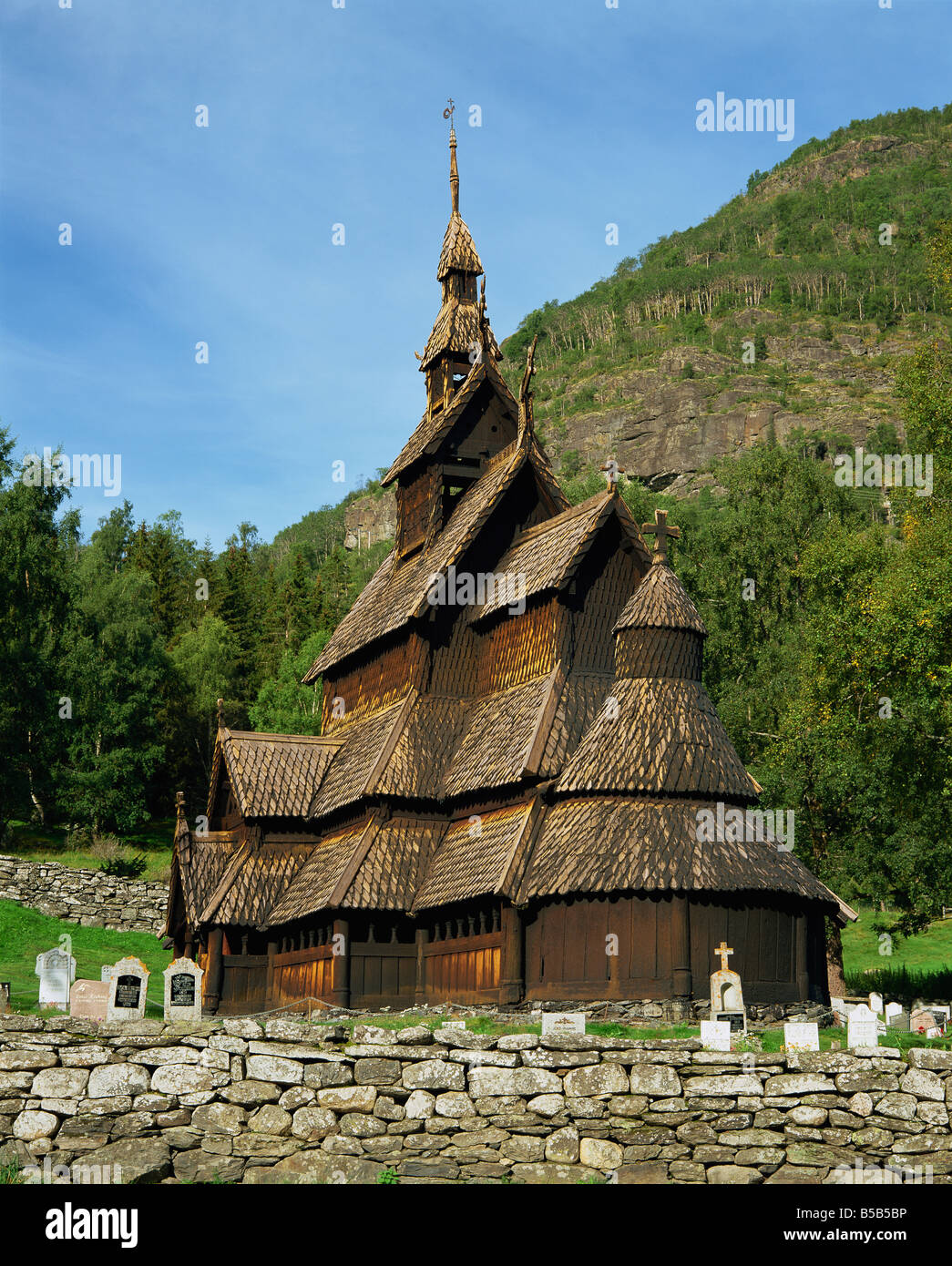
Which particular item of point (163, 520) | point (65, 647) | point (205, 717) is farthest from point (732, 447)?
point (65, 647)

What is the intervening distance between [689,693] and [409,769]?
6.87 m

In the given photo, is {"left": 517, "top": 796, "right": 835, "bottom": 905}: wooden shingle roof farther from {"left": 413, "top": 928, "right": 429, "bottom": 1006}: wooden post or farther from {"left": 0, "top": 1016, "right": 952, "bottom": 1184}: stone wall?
{"left": 0, "top": 1016, "right": 952, "bottom": 1184}: stone wall

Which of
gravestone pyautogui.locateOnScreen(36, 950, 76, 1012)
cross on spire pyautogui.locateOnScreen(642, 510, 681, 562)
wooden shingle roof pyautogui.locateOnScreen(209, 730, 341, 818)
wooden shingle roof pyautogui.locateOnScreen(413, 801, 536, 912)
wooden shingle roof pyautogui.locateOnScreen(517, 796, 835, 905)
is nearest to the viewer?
gravestone pyautogui.locateOnScreen(36, 950, 76, 1012)

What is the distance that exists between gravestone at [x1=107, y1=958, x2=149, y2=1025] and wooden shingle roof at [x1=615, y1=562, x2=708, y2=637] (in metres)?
12.7

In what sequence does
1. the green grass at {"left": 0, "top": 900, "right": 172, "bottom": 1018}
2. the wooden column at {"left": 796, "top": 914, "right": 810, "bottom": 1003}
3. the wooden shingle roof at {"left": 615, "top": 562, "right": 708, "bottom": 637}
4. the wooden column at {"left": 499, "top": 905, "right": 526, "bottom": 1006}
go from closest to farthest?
A: the wooden column at {"left": 796, "top": 914, "right": 810, "bottom": 1003}
the wooden column at {"left": 499, "top": 905, "right": 526, "bottom": 1006}
the wooden shingle roof at {"left": 615, "top": 562, "right": 708, "bottom": 637}
the green grass at {"left": 0, "top": 900, "right": 172, "bottom": 1018}

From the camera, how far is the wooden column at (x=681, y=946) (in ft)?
75.3

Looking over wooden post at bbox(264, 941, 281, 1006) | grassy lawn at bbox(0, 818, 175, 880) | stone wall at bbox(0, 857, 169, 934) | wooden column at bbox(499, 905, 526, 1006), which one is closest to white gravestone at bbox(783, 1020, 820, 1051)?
wooden column at bbox(499, 905, 526, 1006)

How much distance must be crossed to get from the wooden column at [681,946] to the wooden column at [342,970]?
25.4 ft

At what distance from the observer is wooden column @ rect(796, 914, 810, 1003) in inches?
961
